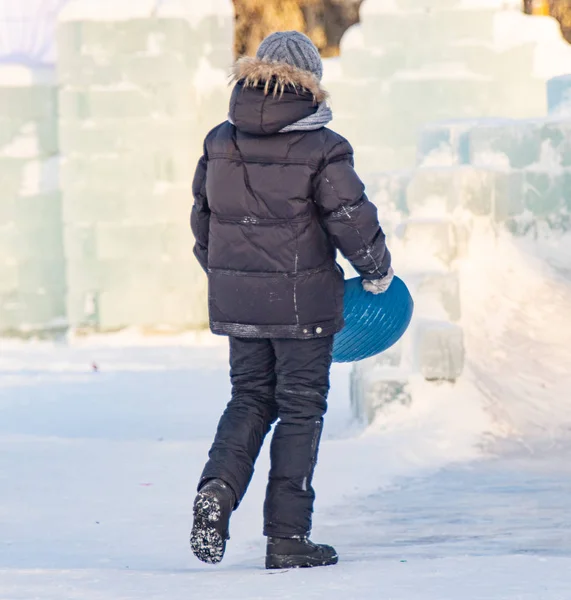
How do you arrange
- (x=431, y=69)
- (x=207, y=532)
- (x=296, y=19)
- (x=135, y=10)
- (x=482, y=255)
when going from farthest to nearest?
(x=296, y=19)
(x=431, y=69)
(x=135, y=10)
(x=482, y=255)
(x=207, y=532)

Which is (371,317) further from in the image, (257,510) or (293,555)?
(257,510)

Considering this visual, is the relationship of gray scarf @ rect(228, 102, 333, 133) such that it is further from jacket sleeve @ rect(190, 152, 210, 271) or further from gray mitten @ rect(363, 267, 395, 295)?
gray mitten @ rect(363, 267, 395, 295)

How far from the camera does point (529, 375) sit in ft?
19.9

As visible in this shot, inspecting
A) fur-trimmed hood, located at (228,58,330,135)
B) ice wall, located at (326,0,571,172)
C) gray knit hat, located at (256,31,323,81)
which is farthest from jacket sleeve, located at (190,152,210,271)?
ice wall, located at (326,0,571,172)

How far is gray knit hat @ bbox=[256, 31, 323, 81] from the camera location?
11.7ft

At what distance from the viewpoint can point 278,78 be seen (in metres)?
3.48

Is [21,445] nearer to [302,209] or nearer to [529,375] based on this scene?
[529,375]

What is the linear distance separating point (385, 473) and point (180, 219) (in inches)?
177

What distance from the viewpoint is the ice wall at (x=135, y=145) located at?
9.35 m

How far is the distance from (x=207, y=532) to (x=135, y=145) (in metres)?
6.28

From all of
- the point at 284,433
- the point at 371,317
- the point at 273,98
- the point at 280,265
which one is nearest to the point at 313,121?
the point at 273,98

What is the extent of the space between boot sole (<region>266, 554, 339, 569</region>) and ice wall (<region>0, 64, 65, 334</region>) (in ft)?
21.1

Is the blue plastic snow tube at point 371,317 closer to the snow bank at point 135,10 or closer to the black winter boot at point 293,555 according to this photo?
the black winter boot at point 293,555

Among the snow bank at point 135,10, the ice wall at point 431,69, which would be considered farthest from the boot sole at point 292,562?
the snow bank at point 135,10
